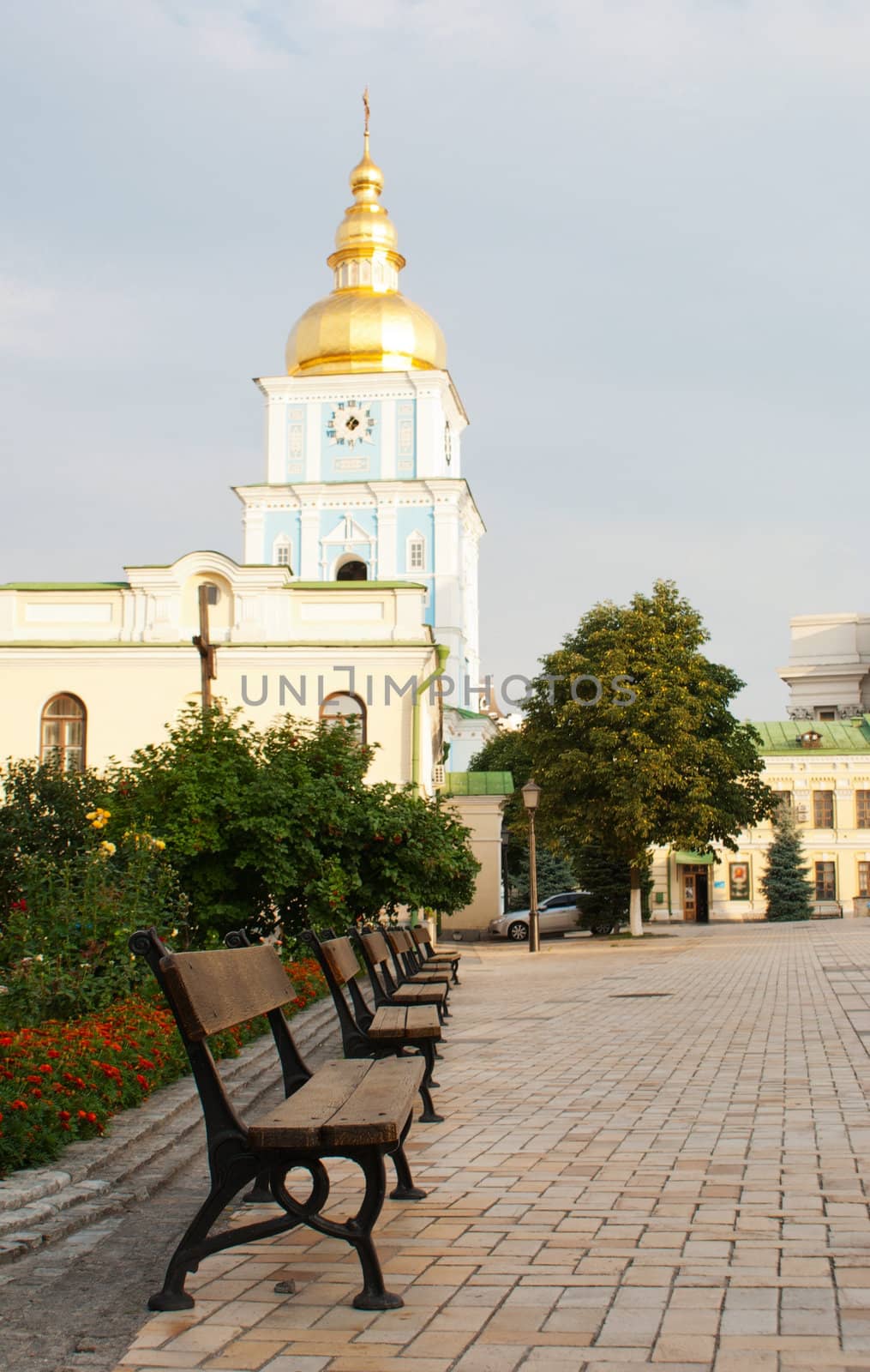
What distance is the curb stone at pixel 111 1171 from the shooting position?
5.03 meters

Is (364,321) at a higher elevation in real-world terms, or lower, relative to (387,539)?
higher

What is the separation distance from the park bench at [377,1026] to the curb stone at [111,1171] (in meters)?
0.84

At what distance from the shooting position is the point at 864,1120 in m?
6.74

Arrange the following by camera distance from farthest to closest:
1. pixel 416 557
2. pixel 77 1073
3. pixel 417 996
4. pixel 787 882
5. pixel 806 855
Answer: pixel 806 855, pixel 416 557, pixel 787 882, pixel 417 996, pixel 77 1073

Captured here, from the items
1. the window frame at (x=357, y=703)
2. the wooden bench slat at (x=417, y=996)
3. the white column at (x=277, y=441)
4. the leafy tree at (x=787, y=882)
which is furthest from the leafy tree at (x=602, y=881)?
the wooden bench slat at (x=417, y=996)

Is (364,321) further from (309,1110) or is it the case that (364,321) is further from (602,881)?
(309,1110)

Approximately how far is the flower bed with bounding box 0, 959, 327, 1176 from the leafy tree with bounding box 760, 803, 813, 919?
47.5 metres

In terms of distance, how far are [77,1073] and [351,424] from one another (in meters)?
51.6

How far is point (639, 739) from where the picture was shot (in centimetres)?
3347

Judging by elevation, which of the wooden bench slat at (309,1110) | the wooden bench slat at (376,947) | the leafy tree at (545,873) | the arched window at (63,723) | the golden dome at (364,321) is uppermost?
the golden dome at (364,321)

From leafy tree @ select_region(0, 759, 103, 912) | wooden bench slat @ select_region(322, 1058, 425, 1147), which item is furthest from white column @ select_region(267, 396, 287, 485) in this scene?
wooden bench slat @ select_region(322, 1058, 425, 1147)

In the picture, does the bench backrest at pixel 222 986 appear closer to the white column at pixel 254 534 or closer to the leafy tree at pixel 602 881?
the leafy tree at pixel 602 881

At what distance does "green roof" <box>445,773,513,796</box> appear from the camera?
127 ft

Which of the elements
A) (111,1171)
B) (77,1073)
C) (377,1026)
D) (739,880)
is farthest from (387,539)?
(111,1171)
